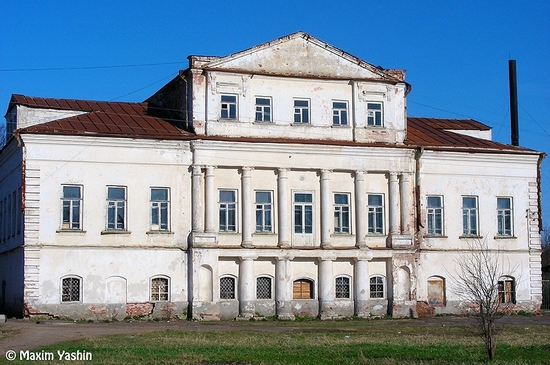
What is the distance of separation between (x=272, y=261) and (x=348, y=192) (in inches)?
173

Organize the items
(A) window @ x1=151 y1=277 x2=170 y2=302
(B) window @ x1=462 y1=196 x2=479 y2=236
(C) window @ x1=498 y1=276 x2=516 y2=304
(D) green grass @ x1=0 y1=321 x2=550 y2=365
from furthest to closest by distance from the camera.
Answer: (C) window @ x1=498 y1=276 x2=516 y2=304
(B) window @ x1=462 y1=196 x2=479 y2=236
(A) window @ x1=151 y1=277 x2=170 y2=302
(D) green grass @ x1=0 y1=321 x2=550 y2=365

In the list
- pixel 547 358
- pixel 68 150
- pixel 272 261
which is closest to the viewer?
pixel 547 358

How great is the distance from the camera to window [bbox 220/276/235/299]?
35.6 meters

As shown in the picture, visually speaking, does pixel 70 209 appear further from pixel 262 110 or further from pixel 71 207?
pixel 262 110

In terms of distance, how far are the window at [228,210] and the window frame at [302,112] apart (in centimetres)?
410

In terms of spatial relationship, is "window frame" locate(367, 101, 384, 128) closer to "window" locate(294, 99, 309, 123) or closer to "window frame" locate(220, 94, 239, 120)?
"window" locate(294, 99, 309, 123)

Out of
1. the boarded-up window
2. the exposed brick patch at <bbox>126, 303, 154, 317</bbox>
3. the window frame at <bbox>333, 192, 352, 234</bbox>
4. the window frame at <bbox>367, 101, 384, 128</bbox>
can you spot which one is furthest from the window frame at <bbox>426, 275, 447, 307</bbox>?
the exposed brick patch at <bbox>126, 303, 154, 317</bbox>

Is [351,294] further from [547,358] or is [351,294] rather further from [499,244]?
[547,358]

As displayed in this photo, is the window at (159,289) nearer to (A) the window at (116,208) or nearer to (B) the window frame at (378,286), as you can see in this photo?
(A) the window at (116,208)

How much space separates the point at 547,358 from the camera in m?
20.4

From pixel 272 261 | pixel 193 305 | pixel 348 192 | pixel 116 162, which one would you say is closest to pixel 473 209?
pixel 348 192

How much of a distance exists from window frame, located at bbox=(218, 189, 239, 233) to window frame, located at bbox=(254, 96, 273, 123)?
3135 mm

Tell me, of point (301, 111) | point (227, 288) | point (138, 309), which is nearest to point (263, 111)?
point (301, 111)

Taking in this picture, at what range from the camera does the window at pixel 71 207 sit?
33.9 m
